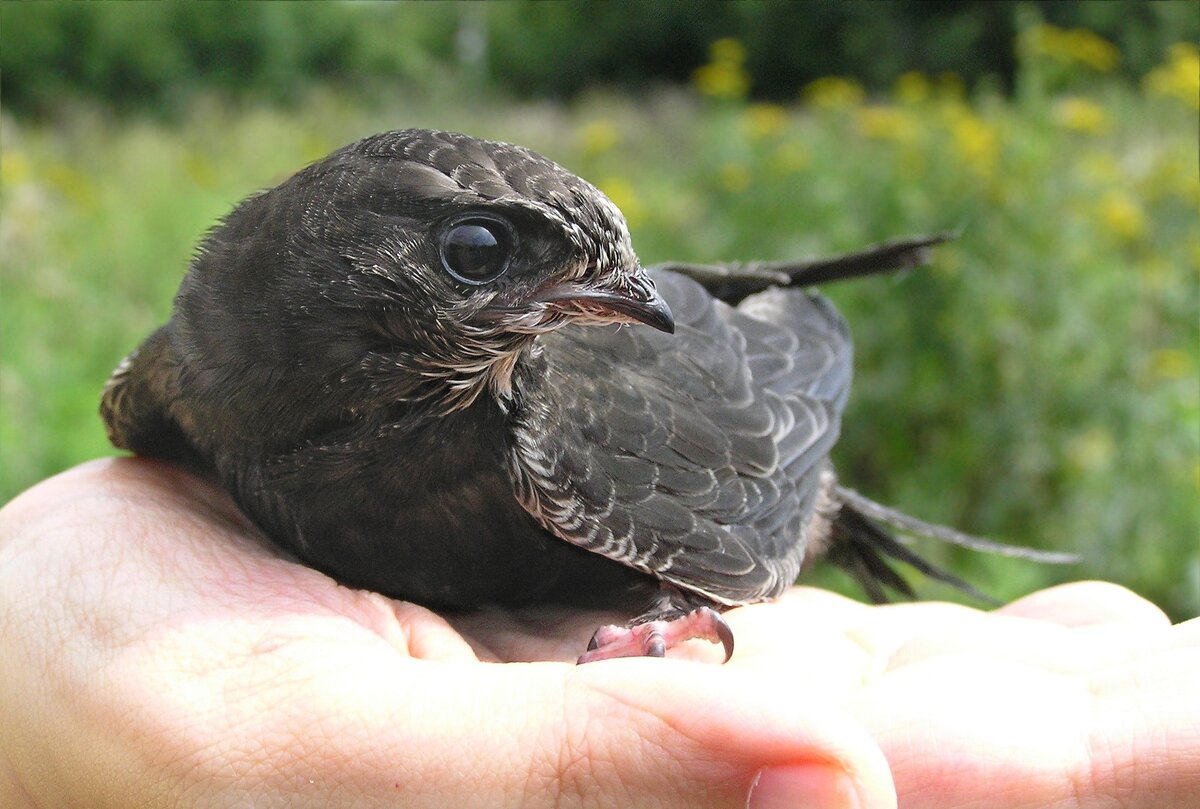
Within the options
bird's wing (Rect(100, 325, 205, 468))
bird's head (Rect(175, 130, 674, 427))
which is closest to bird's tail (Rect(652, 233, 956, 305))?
bird's head (Rect(175, 130, 674, 427))

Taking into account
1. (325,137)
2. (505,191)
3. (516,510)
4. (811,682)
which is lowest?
(325,137)

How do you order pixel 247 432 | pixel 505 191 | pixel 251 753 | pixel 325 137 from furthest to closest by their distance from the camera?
pixel 325 137, pixel 247 432, pixel 505 191, pixel 251 753

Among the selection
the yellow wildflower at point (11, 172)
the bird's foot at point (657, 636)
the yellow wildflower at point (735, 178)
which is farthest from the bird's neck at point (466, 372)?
the yellow wildflower at point (11, 172)

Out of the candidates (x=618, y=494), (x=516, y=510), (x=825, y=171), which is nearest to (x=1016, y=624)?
(x=618, y=494)

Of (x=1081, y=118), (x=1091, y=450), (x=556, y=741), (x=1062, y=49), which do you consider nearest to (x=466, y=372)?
(x=556, y=741)

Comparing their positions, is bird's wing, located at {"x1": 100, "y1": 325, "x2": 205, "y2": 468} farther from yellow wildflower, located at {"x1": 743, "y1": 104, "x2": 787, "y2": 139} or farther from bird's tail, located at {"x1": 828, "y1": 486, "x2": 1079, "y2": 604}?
yellow wildflower, located at {"x1": 743, "y1": 104, "x2": 787, "y2": 139}

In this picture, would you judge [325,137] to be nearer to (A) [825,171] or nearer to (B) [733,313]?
(A) [825,171]
